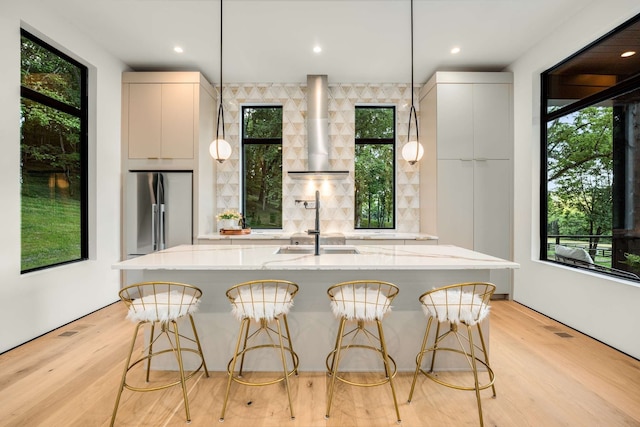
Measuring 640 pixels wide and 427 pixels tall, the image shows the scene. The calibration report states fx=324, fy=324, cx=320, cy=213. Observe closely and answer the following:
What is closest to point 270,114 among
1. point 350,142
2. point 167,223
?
point 350,142

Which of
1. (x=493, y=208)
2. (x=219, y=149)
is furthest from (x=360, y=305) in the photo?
(x=493, y=208)

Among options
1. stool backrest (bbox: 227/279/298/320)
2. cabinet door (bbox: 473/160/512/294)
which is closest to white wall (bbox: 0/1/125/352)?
stool backrest (bbox: 227/279/298/320)

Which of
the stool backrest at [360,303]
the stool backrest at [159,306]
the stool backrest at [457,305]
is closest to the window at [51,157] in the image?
the stool backrest at [159,306]

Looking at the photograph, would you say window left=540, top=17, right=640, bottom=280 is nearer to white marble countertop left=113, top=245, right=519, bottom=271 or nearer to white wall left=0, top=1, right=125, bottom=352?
white marble countertop left=113, top=245, right=519, bottom=271

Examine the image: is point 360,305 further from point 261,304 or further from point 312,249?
point 312,249

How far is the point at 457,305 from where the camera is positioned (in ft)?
6.54

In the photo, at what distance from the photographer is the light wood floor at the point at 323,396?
1899mm

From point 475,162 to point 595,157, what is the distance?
131cm

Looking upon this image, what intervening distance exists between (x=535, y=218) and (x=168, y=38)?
485cm

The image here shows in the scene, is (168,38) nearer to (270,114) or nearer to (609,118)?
(270,114)

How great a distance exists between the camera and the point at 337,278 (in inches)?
96.0

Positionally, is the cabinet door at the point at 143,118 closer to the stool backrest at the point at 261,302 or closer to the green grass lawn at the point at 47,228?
the green grass lawn at the point at 47,228

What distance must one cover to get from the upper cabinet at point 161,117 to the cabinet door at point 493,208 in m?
3.84

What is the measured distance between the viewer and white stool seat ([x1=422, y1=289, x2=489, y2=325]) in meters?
1.96
